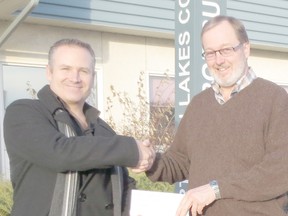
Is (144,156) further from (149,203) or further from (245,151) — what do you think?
(245,151)

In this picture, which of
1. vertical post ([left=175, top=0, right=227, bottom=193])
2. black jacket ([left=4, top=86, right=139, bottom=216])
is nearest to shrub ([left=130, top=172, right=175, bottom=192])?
vertical post ([left=175, top=0, right=227, bottom=193])

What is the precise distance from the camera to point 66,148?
2.31 meters

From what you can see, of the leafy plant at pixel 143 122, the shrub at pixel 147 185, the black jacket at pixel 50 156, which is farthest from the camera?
the leafy plant at pixel 143 122

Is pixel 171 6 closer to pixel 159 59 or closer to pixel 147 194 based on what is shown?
pixel 159 59

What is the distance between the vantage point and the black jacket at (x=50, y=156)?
2.32 meters

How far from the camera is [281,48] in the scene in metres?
10.1

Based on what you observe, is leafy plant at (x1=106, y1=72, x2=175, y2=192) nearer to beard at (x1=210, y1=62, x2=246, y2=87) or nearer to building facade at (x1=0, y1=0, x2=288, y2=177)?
building facade at (x1=0, y1=0, x2=288, y2=177)

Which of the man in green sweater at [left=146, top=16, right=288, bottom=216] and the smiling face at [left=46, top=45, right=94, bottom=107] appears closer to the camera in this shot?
the man in green sweater at [left=146, top=16, right=288, bottom=216]

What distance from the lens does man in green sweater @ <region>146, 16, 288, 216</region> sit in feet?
7.89

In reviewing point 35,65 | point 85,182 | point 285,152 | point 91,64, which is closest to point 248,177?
point 285,152

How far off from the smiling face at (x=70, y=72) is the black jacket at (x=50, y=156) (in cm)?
6

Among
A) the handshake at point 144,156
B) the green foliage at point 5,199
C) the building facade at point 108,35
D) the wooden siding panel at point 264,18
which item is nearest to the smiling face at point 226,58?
the handshake at point 144,156

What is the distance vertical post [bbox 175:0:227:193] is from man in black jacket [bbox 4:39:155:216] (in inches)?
70.9

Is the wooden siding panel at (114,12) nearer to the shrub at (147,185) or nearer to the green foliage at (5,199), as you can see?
the green foliage at (5,199)
